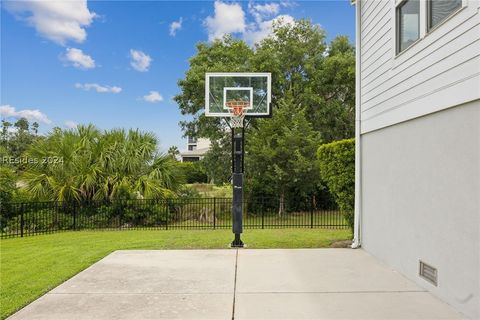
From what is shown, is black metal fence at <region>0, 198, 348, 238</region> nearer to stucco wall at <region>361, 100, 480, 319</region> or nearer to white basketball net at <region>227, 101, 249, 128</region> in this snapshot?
white basketball net at <region>227, 101, 249, 128</region>

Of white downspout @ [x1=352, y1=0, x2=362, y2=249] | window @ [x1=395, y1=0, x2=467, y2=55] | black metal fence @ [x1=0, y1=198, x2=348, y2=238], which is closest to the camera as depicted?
window @ [x1=395, y1=0, x2=467, y2=55]

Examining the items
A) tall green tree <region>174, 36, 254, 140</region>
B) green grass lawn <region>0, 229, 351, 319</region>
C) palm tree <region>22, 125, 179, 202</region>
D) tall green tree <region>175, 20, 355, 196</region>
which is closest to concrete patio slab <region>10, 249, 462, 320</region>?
green grass lawn <region>0, 229, 351, 319</region>

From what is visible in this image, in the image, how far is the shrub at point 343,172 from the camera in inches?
292

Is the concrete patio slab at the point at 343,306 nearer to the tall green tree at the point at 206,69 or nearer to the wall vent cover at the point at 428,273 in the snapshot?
the wall vent cover at the point at 428,273

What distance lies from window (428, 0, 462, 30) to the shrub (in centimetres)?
325

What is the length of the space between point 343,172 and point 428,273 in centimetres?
324

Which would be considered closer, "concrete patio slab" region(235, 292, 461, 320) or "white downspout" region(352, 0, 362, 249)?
"concrete patio slab" region(235, 292, 461, 320)

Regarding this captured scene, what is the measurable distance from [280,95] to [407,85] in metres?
13.3

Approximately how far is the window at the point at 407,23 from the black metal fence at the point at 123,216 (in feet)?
21.8

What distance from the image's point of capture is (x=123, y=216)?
11812 mm

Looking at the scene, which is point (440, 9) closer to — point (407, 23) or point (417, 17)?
point (417, 17)

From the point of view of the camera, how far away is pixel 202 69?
1711 centimetres

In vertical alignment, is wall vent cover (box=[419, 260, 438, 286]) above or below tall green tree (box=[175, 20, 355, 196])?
below

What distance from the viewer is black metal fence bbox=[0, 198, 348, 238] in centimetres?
1100
